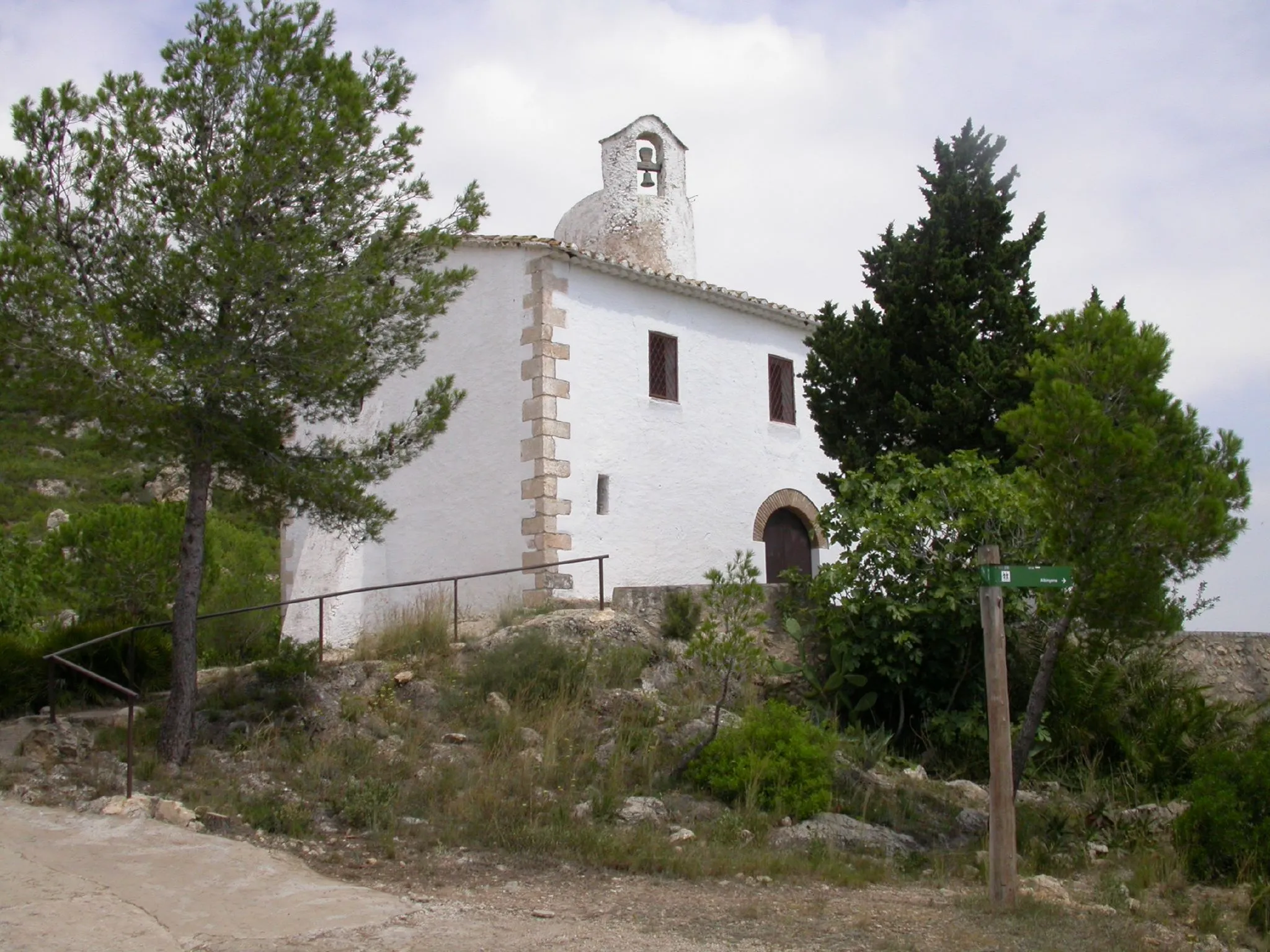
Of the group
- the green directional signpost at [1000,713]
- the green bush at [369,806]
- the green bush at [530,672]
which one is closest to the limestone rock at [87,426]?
the green bush at [369,806]

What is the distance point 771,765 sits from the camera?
380 inches

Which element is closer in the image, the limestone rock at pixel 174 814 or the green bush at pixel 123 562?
the limestone rock at pixel 174 814

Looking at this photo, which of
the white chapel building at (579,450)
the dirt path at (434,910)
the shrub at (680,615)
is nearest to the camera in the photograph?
the dirt path at (434,910)

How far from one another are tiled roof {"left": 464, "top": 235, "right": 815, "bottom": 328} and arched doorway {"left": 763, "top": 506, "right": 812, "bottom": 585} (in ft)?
9.84

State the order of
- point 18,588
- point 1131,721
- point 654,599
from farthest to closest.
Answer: point 18,588, point 654,599, point 1131,721

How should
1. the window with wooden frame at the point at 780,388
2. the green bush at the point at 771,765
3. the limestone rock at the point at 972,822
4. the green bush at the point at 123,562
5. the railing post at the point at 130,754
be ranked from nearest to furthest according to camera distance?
1. the railing post at the point at 130,754
2. the green bush at the point at 771,765
3. the limestone rock at the point at 972,822
4. the green bush at the point at 123,562
5. the window with wooden frame at the point at 780,388

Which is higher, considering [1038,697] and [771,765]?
[1038,697]

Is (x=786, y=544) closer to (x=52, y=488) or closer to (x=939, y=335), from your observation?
(x=939, y=335)

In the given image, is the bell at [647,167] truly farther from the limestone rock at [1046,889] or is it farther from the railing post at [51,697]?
the limestone rock at [1046,889]

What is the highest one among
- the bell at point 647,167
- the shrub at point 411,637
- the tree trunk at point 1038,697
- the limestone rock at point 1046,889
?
the bell at point 647,167

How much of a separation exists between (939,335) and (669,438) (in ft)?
13.0

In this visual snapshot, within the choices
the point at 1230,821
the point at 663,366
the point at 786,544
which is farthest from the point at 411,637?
the point at 1230,821

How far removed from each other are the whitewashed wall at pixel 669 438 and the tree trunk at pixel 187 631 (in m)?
5.16

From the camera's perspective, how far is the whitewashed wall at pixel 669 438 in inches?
595
